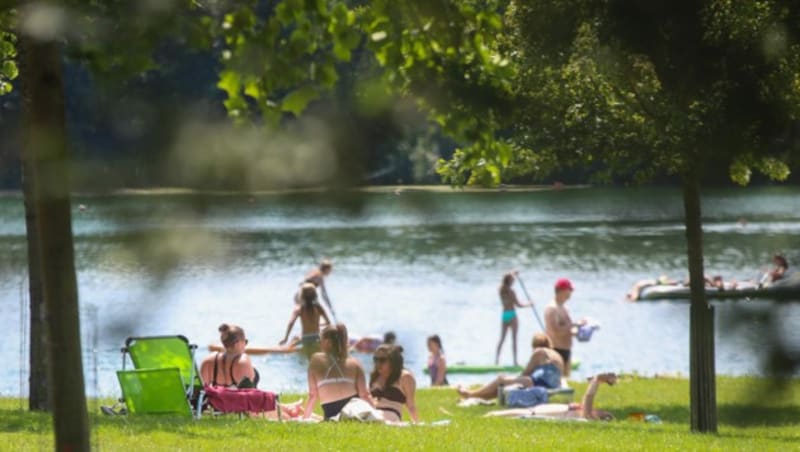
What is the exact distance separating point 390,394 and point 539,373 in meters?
3.32

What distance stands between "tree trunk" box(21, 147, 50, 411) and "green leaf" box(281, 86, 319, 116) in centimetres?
770

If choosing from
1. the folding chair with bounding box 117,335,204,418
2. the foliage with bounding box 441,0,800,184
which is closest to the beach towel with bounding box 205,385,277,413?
the folding chair with bounding box 117,335,204,418

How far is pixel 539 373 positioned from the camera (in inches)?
Result: 567

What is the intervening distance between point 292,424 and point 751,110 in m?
8.10

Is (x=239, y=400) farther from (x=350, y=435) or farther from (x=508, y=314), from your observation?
(x=508, y=314)

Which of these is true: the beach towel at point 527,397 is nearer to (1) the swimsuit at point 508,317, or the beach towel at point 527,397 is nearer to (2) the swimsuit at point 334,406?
(2) the swimsuit at point 334,406

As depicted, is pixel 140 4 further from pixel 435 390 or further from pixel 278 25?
pixel 435 390

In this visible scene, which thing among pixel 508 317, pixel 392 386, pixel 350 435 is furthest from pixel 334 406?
pixel 508 317

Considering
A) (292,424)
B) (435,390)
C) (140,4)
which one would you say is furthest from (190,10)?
(435,390)

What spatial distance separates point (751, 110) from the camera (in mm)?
2113

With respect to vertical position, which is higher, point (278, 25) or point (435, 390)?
point (278, 25)

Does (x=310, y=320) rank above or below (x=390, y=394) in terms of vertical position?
above

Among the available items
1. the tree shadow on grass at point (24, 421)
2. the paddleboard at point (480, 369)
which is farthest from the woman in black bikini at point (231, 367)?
the paddleboard at point (480, 369)

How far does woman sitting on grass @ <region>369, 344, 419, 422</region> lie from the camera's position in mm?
11375
